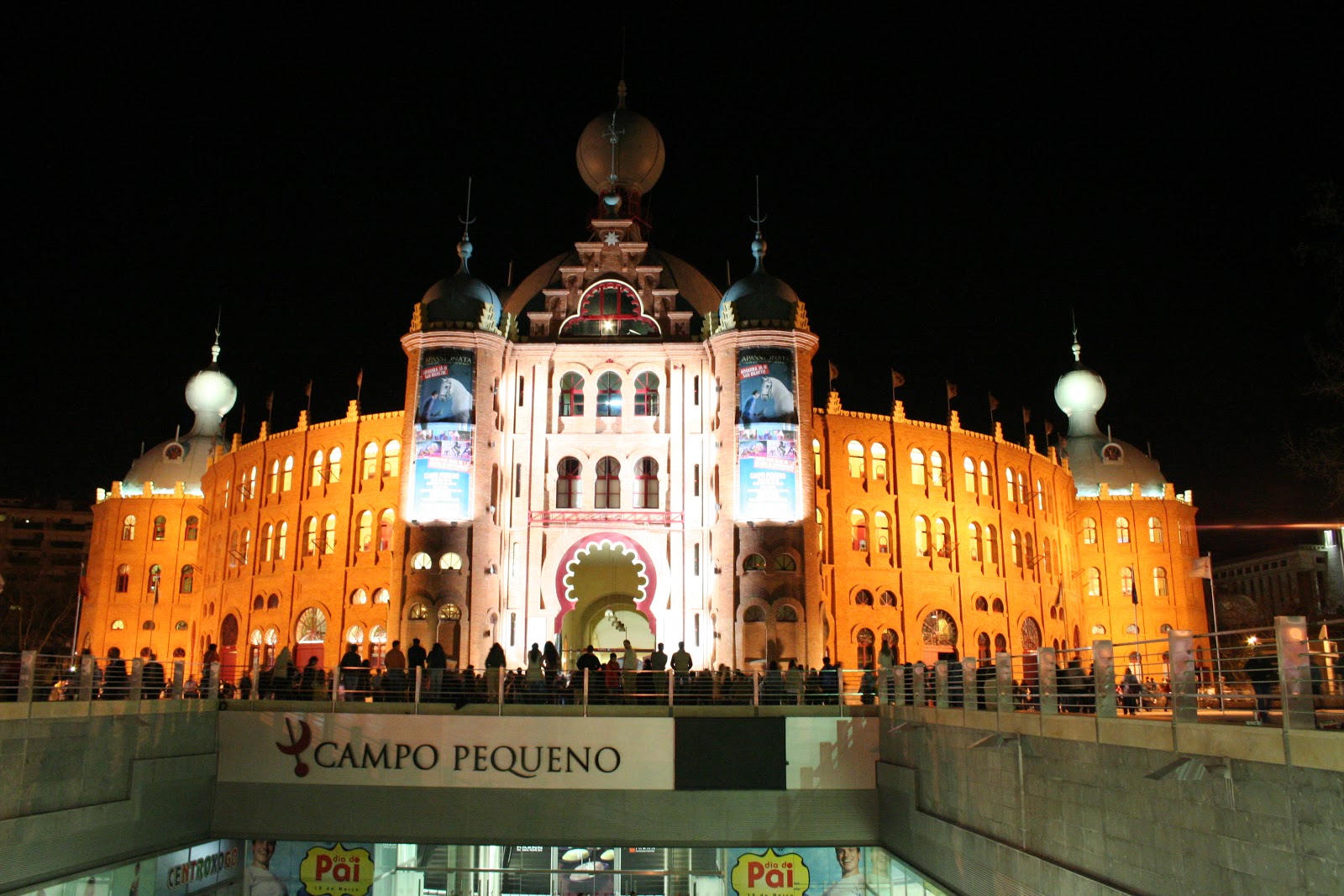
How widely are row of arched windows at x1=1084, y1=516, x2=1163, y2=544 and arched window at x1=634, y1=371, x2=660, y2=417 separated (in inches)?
1221

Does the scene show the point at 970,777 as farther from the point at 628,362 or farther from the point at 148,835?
the point at 628,362

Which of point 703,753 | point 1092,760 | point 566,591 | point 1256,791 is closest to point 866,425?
point 566,591

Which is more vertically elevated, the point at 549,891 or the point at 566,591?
the point at 566,591

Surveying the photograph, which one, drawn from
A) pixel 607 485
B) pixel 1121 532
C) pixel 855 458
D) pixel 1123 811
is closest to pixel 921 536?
pixel 855 458

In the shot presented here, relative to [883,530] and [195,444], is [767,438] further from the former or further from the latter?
[195,444]

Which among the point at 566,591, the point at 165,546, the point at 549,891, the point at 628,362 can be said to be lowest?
the point at 549,891

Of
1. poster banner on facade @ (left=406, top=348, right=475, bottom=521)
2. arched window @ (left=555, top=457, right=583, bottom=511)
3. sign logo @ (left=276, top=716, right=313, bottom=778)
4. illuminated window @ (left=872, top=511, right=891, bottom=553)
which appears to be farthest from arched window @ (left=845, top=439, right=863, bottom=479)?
sign logo @ (left=276, top=716, right=313, bottom=778)

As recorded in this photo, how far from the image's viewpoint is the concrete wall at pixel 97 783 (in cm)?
2097

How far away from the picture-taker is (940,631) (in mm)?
51344

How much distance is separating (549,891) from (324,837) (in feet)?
16.7

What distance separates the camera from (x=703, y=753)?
1054 inches

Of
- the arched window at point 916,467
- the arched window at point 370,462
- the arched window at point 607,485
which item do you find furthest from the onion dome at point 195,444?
the arched window at point 916,467

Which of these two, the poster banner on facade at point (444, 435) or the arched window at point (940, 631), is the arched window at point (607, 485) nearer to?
the poster banner on facade at point (444, 435)

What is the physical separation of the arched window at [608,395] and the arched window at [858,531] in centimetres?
1122
